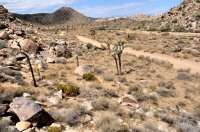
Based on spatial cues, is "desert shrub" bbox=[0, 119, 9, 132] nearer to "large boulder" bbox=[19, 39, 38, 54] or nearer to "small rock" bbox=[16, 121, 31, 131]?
"small rock" bbox=[16, 121, 31, 131]

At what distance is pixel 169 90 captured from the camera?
14.8 m

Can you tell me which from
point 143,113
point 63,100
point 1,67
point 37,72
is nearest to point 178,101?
point 143,113

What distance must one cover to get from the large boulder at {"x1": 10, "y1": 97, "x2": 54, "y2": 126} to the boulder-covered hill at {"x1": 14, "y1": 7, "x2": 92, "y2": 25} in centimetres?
13168

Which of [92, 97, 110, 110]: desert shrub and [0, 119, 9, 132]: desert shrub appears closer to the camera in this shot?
[0, 119, 9, 132]: desert shrub

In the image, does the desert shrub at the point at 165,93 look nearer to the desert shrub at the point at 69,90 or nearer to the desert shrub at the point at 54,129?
the desert shrub at the point at 69,90

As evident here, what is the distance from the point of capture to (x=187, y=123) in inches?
377

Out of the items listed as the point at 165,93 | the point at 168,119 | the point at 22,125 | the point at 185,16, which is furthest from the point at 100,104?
the point at 185,16

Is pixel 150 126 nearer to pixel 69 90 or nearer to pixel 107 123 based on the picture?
pixel 107 123

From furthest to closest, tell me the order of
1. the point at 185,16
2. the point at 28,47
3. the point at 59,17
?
the point at 59,17 < the point at 185,16 < the point at 28,47

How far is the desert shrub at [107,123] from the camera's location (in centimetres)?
792

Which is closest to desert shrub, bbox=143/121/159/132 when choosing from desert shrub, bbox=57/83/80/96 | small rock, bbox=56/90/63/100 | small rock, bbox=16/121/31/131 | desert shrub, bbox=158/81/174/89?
desert shrub, bbox=57/83/80/96

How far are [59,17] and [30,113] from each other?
14265 centimetres

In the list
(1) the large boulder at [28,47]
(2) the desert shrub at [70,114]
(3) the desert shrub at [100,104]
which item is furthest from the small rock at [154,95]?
(1) the large boulder at [28,47]

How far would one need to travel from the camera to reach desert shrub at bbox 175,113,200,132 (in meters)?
9.13
